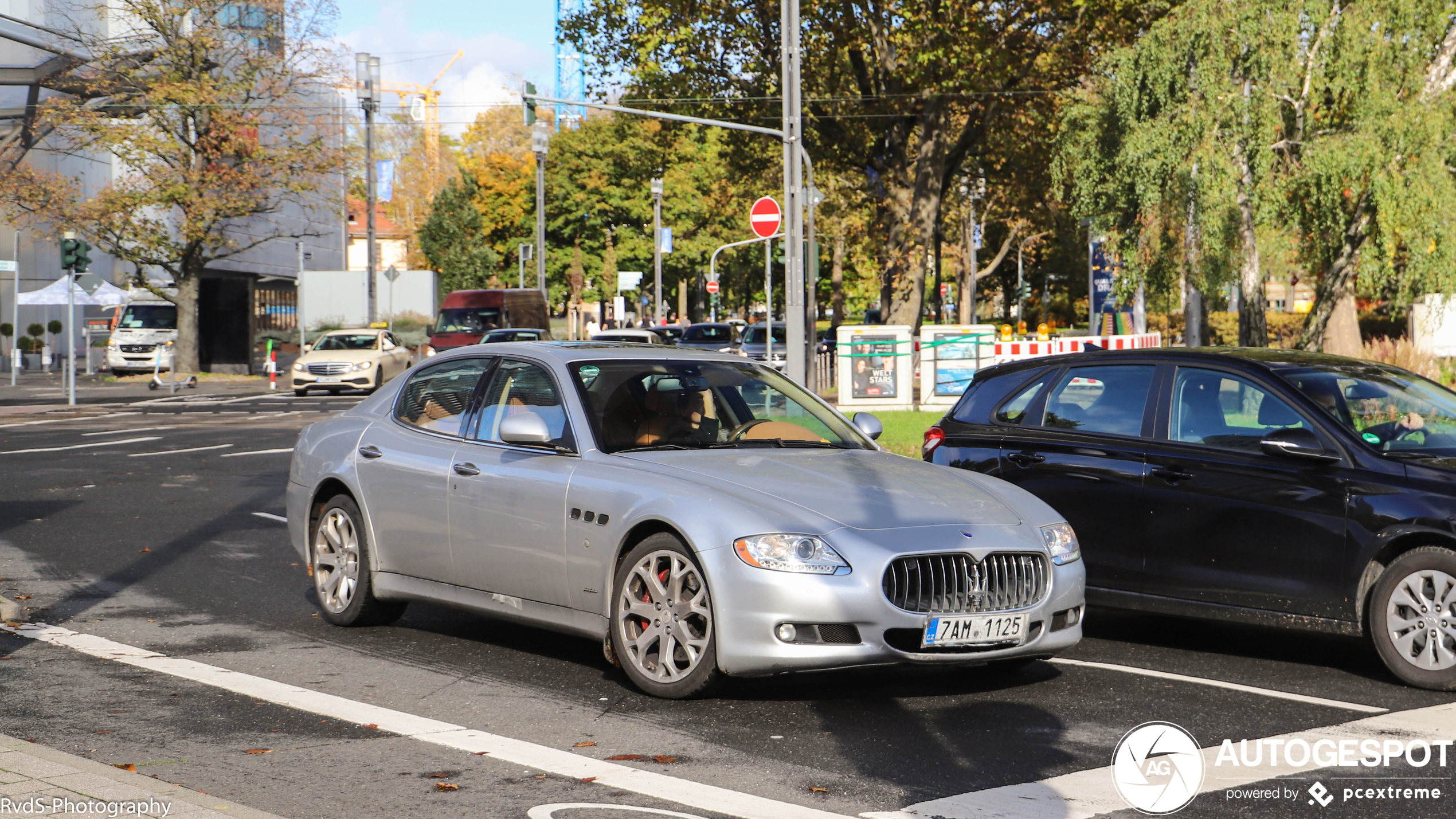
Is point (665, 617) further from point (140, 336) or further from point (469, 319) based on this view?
point (140, 336)

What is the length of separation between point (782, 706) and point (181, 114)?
41.9 m

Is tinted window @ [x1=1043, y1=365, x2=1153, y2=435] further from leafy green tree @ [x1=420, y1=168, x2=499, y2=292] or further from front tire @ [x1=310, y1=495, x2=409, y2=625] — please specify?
leafy green tree @ [x1=420, y1=168, x2=499, y2=292]

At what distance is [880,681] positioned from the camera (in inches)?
282

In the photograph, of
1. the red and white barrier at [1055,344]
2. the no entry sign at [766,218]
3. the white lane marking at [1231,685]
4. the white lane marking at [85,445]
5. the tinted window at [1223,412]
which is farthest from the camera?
the red and white barrier at [1055,344]

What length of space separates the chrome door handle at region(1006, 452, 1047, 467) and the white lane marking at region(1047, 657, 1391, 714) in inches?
46.2

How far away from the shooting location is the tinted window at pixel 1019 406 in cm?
884

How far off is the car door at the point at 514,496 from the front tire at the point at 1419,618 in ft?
12.1

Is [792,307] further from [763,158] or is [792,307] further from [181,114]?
[181,114]

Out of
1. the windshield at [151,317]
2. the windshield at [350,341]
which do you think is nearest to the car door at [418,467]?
the windshield at [350,341]

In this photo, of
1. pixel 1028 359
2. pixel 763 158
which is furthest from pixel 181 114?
A: pixel 1028 359

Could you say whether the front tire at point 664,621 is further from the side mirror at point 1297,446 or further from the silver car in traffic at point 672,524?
the side mirror at point 1297,446

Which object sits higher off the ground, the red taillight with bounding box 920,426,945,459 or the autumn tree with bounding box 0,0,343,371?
the autumn tree with bounding box 0,0,343,371

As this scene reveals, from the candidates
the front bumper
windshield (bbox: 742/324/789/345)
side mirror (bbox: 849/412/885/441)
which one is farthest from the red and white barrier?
windshield (bbox: 742/324/789/345)

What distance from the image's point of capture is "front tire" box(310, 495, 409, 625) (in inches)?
331
